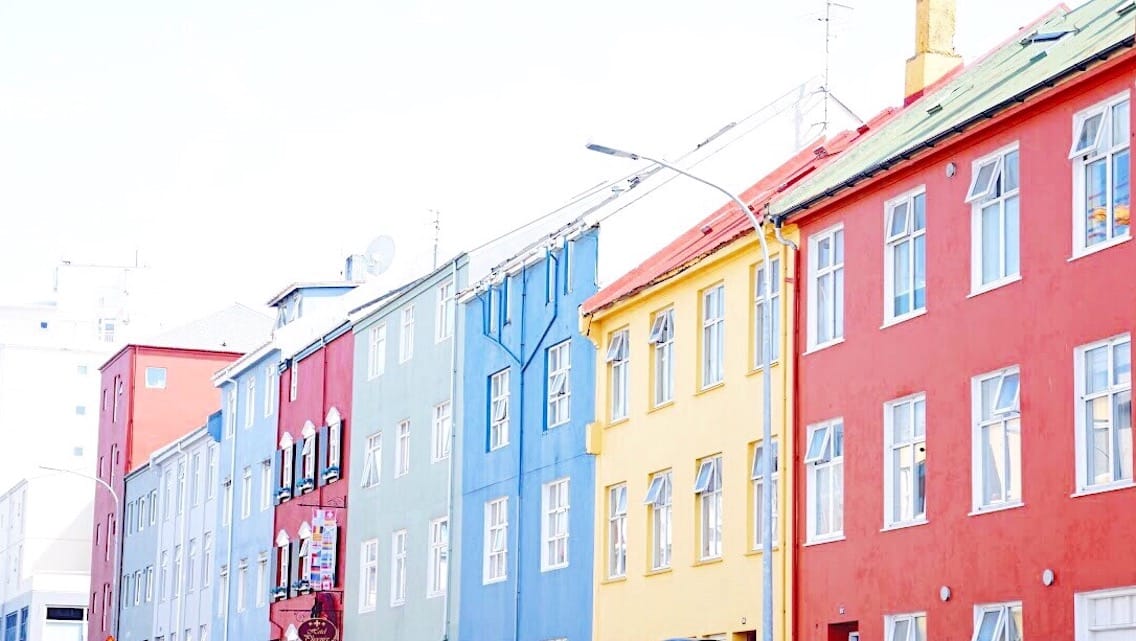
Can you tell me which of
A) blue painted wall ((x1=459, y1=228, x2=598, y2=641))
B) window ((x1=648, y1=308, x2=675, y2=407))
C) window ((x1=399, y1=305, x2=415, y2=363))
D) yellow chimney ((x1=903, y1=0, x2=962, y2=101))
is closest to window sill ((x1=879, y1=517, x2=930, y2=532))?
window ((x1=648, y1=308, x2=675, y2=407))

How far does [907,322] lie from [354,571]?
26.3 metres

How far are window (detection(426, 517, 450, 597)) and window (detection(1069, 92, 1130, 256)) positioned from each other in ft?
76.4

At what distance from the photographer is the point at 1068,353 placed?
2358 centimetres

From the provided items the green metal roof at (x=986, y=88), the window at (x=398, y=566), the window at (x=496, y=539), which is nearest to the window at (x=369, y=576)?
the window at (x=398, y=566)

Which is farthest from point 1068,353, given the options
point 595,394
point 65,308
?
point 65,308

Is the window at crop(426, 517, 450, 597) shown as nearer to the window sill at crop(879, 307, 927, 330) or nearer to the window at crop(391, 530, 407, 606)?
the window at crop(391, 530, 407, 606)

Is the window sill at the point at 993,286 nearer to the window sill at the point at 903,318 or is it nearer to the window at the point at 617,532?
the window sill at the point at 903,318

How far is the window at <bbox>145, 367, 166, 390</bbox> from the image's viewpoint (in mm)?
78438

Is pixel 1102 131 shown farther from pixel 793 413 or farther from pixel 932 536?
pixel 793 413

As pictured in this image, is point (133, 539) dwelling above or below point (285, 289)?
below

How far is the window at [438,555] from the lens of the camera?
44875mm

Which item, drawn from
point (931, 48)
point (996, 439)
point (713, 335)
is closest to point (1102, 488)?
point (996, 439)

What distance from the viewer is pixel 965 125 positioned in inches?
1013

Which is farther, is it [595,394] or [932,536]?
[595,394]
